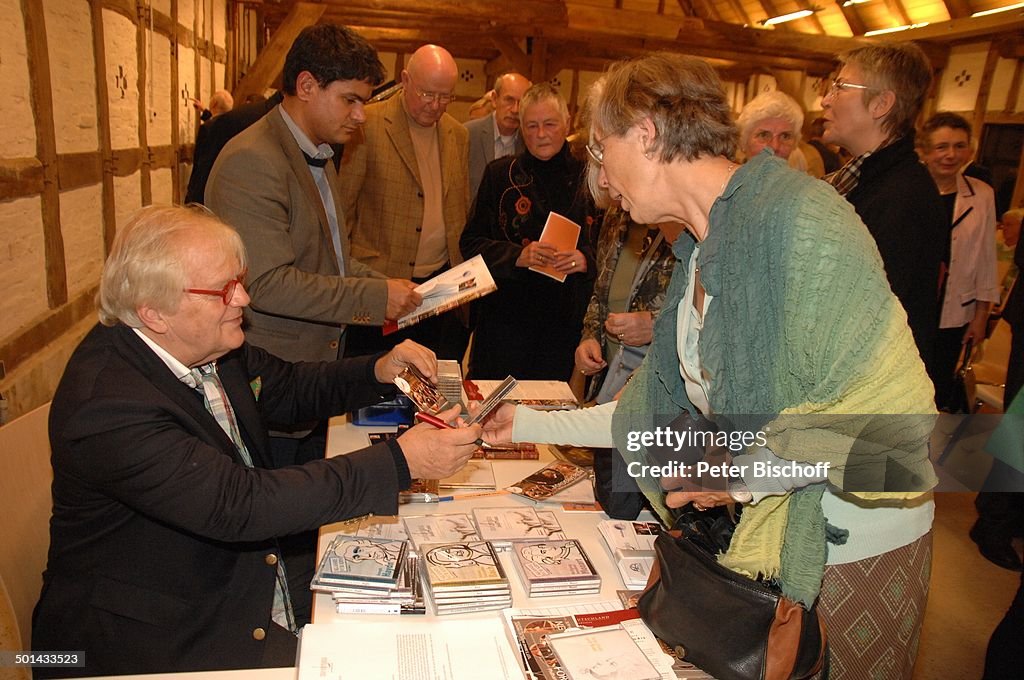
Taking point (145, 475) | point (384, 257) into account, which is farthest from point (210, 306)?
point (384, 257)

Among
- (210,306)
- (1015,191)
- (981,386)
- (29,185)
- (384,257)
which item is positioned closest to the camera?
(210,306)

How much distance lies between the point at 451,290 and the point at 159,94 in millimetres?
4755

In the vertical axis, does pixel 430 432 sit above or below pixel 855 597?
above

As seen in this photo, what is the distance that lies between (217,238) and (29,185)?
2232mm

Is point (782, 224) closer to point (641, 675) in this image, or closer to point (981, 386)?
point (641, 675)

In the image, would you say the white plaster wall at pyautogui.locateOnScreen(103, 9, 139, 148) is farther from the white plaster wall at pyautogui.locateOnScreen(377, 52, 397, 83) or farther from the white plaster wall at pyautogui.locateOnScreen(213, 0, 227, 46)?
the white plaster wall at pyautogui.locateOnScreen(377, 52, 397, 83)

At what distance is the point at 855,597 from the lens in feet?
4.91

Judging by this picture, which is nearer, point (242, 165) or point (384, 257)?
point (242, 165)

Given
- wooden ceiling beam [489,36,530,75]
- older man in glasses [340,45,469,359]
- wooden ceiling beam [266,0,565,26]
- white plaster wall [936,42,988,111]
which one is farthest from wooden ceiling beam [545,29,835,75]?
older man in glasses [340,45,469,359]

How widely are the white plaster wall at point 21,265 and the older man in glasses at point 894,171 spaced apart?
3.42 m

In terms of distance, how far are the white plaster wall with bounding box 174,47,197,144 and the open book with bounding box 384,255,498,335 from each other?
520 centimetres

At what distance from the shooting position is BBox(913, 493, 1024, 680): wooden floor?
3004 mm

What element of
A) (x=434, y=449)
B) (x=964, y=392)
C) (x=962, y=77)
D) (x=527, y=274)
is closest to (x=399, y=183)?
(x=527, y=274)

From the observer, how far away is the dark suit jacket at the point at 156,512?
1.53 m
